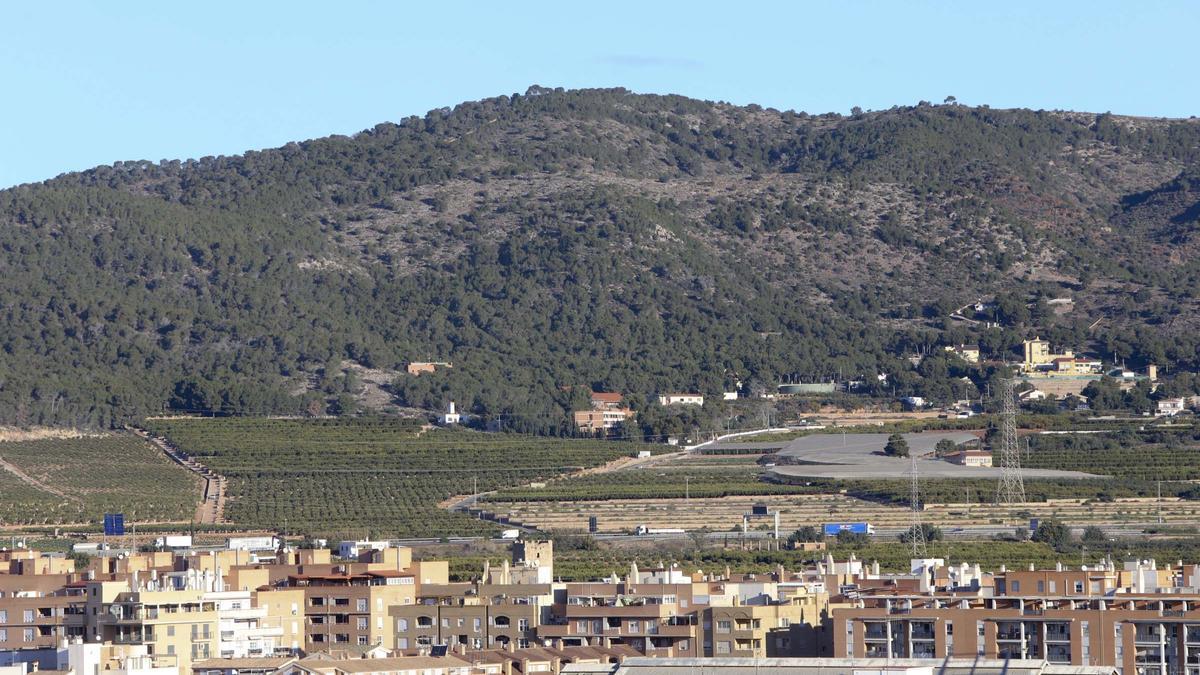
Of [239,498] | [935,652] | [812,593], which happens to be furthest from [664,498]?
[935,652]

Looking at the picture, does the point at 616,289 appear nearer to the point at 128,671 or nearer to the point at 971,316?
the point at 971,316

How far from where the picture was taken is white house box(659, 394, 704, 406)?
539ft

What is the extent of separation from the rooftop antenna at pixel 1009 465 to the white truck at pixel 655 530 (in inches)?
537

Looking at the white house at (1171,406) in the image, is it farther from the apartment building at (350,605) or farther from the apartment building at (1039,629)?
the apartment building at (1039,629)

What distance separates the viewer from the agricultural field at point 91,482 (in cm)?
11531

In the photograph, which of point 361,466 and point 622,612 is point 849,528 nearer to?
point 361,466

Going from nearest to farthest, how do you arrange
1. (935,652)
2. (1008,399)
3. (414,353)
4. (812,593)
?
→ (935,652), (812,593), (1008,399), (414,353)

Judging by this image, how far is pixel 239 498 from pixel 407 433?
81.4ft

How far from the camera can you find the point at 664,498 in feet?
400

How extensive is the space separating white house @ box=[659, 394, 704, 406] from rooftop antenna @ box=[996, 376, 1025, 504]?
20.2 metres

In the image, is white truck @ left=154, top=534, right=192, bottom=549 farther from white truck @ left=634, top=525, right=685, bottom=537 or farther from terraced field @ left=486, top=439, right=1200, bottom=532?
white truck @ left=634, top=525, right=685, bottom=537

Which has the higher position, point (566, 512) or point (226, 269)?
point (226, 269)

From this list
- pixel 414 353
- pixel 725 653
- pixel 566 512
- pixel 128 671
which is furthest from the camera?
pixel 414 353

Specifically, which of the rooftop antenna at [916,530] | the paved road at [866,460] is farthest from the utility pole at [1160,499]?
the rooftop antenna at [916,530]
